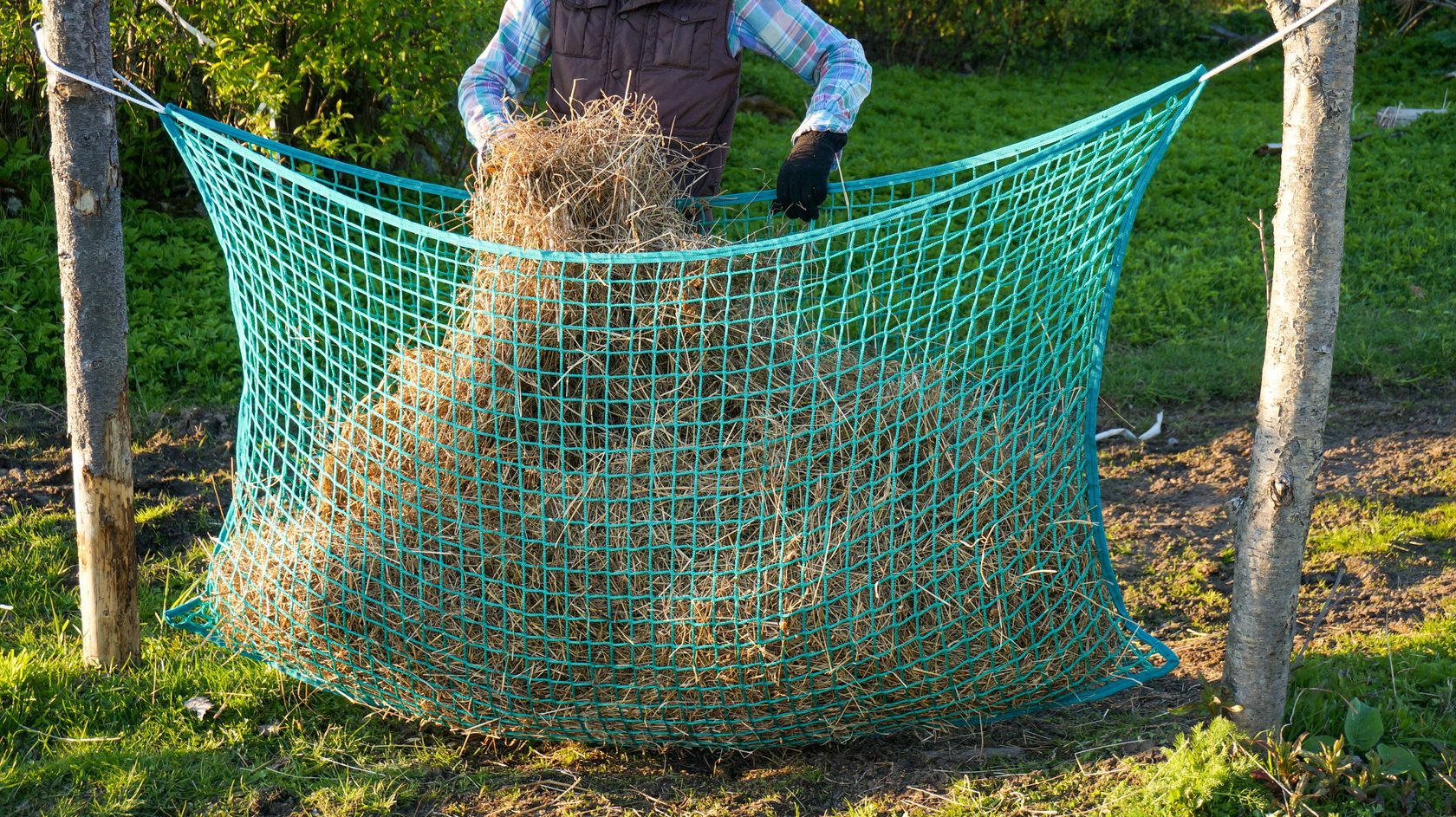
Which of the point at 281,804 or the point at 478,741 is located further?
the point at 478,741

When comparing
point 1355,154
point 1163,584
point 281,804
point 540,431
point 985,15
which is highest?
point 985,15

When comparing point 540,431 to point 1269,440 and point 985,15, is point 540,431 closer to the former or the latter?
point 1269,440

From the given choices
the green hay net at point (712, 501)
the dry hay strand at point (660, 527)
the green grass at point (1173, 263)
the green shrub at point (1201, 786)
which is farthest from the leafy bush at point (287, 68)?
the green shrub at point (1201, 786)

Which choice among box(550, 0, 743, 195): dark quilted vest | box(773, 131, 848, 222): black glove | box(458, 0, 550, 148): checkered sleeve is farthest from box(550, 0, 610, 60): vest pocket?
box(773, 131, 848, 222): black glove

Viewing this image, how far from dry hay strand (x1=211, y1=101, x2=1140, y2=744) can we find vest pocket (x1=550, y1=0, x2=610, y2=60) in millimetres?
565

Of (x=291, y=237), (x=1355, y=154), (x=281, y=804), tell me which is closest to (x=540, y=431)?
(x=291, y=237)

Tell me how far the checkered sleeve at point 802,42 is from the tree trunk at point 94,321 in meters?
1.56

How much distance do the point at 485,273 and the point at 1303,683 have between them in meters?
2.01

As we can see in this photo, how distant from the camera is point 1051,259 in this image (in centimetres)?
255

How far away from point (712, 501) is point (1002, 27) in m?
9.82

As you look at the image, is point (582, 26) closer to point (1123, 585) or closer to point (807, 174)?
point (807, 174)

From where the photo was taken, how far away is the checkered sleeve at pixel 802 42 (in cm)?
318

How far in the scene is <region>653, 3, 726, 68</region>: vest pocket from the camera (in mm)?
3215

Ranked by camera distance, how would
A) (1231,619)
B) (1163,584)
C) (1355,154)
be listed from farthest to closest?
(1355,154)
(1163,584)
(1231,619)
